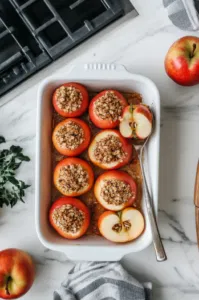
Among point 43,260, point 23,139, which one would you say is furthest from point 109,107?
point 43,260

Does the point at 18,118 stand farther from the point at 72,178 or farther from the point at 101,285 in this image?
the point at 101,285

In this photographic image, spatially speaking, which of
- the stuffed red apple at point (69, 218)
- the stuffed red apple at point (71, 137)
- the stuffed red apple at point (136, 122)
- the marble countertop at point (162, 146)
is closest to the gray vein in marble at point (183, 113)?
the marble countertop at point (162, 146)

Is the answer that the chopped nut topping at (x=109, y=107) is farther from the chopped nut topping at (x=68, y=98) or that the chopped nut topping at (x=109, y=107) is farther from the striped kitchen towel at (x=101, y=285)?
the striped kitchen towel at (x=101, y=285)

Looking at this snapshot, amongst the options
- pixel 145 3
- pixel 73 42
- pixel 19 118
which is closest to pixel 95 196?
pixel 19 118

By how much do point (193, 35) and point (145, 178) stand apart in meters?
0.38

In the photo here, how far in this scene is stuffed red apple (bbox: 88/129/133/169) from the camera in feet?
4.67

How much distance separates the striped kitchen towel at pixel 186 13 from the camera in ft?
4.81

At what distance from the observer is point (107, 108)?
1.42 m

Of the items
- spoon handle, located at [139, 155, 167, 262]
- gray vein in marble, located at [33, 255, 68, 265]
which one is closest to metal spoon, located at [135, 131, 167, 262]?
spoon handle, located at [139, 155, 167, 262]

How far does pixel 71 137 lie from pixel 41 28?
282 mm

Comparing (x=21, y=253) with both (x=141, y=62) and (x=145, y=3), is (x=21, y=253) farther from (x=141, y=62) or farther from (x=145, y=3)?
(x=145, y=3)

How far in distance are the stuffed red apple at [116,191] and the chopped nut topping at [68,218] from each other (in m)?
0.07

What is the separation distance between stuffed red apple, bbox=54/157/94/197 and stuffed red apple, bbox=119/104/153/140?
5.2 inches

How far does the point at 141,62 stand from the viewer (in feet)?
4.89
